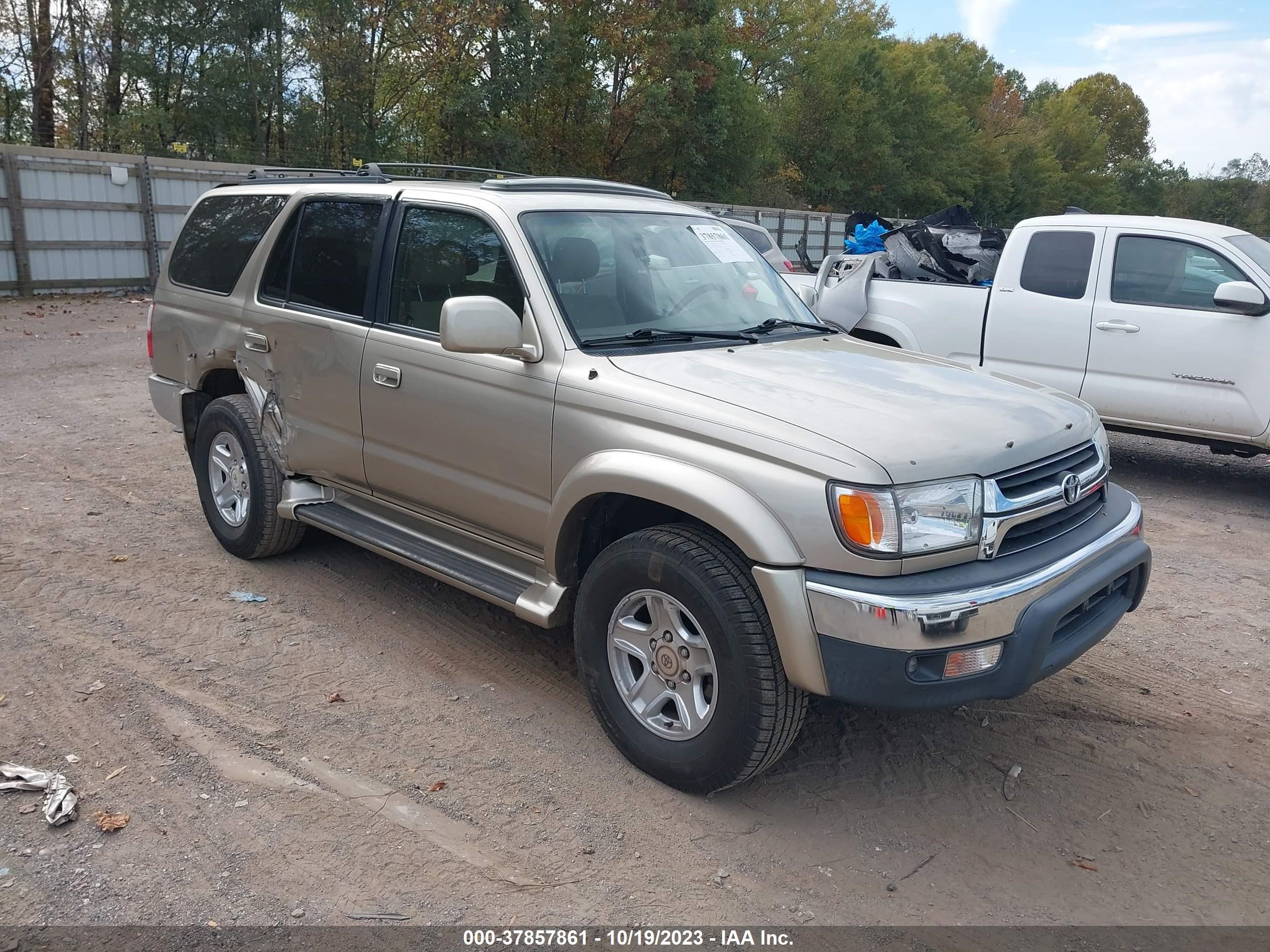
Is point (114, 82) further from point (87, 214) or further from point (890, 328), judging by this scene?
point (890, 328)

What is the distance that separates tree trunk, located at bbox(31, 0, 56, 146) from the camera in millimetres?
22047

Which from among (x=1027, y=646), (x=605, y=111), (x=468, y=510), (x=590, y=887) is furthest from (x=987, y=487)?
(x=605, y=111)

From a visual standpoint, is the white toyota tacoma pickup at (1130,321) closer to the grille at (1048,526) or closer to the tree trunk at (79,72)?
the grille at (1048,526)

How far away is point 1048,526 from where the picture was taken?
3.46 metres

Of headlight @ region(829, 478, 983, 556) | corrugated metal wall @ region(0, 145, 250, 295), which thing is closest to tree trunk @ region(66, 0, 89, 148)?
corrugated metal wall @ region(0, 145, 250, 295)

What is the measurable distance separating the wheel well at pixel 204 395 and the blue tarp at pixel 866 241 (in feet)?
19.8

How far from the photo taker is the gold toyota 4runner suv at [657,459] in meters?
3.07

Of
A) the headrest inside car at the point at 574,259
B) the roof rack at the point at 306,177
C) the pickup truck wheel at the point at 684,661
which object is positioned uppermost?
the roof rack at the point at 306,177

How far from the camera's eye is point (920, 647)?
2.98 metres

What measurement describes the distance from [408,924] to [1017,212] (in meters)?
77.3

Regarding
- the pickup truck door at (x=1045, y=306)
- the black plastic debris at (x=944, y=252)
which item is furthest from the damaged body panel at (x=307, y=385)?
the black plastic debris at (x=944, y=252)

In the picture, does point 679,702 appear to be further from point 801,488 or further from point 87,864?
point 87,864

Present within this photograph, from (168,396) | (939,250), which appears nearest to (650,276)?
(168,396)

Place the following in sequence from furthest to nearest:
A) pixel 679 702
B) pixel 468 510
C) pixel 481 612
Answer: pixel 481 612, pixel 468 510, pixel 679 702
